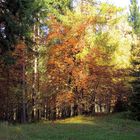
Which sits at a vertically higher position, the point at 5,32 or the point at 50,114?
the point at 5,32

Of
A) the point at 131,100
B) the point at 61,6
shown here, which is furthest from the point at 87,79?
the point at 61,6

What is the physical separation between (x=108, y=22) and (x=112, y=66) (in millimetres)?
4122

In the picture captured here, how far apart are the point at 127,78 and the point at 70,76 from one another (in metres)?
9.08

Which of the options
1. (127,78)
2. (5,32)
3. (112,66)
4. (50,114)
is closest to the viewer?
(5,32)

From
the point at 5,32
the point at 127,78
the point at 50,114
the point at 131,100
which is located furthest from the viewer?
the point at 50,114

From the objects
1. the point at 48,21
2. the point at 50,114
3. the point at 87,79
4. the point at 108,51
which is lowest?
the point at 50,114

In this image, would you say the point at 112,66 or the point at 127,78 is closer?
the point at 112,66

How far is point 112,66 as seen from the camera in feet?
116

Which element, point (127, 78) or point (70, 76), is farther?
point (127, 78)

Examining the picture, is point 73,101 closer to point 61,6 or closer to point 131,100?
point 131,100

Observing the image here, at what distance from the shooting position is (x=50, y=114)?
153 ft

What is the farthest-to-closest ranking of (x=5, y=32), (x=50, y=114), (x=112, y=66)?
(x=50, y=114)
(x=112, y=66)
(x=5, y=32)

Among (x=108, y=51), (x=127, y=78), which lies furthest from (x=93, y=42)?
(x=127, y=78)

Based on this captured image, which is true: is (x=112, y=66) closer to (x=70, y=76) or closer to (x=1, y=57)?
(x=70, y=76)
